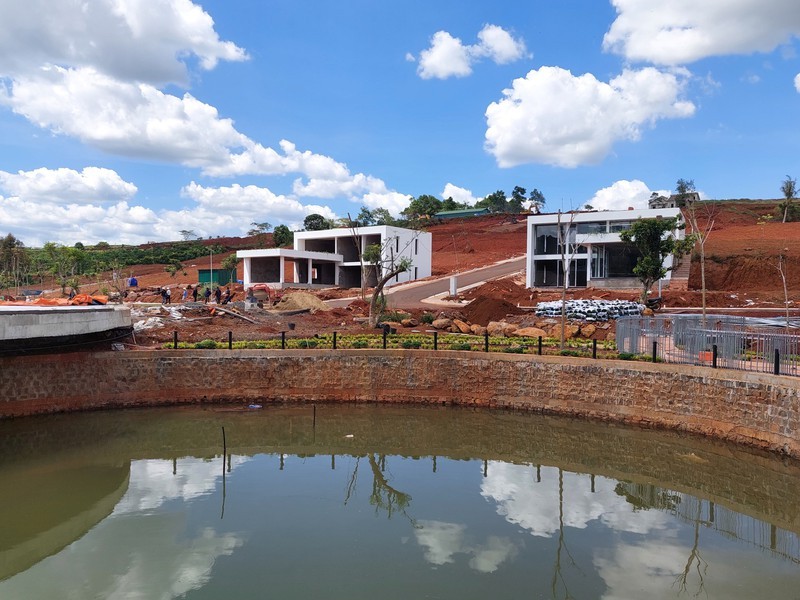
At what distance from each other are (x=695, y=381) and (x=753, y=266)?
35825 millimetres

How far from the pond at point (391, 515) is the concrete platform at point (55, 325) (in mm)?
2485

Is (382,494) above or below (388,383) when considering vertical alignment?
below

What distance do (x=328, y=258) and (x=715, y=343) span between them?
1630 inches

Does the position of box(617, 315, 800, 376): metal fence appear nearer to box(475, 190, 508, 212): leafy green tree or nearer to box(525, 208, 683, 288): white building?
box(525, 208, 683, 288): white building

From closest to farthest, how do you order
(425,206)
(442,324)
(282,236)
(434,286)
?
(442,324), (434,286), (282,236), (425,206)

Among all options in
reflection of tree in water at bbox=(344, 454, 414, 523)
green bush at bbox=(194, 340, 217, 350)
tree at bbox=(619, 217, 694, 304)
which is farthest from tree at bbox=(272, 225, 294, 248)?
reflection of tree in water at bbox=(344, 454, 414, 523)

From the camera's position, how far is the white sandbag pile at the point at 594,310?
2838 cm

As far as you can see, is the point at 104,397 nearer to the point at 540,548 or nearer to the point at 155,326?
the point at 155,326

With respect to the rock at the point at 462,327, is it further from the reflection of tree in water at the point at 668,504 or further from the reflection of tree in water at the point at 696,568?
the reflection of tree in water at the point at 696,568

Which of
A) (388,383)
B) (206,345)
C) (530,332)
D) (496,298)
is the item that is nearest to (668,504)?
(388,383)

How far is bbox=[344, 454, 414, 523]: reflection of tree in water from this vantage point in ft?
40.5

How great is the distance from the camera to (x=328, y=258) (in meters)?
54.5

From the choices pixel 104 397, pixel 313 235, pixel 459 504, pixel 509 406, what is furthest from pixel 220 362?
pixel 313 235

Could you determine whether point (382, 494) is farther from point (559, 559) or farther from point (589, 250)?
point (589, 250)
